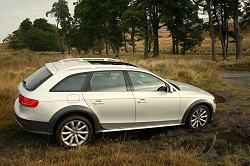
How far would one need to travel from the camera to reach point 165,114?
5.26 m

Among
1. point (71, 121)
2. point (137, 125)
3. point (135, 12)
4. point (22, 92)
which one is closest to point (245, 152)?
point (137, 125)

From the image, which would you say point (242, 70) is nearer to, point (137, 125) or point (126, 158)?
point (137, 125)

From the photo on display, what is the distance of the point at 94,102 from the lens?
14.9ft

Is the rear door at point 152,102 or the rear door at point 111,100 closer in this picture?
the rear door at point 111,100

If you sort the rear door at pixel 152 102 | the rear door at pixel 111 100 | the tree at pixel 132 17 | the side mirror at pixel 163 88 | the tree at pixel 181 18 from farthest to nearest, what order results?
the tree at pixel 181 18
the tree at pixel 132 17
the side mirror at pixel 163 88
the rear door at pixel 152 102
the rear door at pixel 111 100

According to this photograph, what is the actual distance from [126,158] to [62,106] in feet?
4.85

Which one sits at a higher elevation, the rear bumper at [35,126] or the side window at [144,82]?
the side window at [144,82]

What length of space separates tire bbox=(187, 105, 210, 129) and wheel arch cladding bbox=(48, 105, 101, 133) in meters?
2.23

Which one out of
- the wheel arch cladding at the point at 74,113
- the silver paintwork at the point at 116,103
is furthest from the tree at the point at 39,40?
the wheel arch cladding at the point at 74,113

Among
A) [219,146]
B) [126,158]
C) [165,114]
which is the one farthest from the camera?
[165,114]

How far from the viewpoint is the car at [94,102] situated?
431cm

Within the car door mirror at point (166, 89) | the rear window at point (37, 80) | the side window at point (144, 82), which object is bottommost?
the car door mirror at point (166, 89)

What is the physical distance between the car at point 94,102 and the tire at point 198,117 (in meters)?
0.15

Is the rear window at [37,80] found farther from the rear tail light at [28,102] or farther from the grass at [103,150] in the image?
the grass at [103,150]
